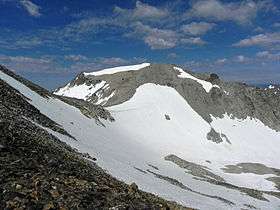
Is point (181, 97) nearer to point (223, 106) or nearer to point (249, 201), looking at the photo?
point (223, 106)

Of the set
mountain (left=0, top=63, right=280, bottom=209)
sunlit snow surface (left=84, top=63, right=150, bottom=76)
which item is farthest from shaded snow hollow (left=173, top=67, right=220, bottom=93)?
sunlit snow surface (left=84, top=63, right=150, bottom=76)

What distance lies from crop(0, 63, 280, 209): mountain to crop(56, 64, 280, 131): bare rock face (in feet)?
1.00

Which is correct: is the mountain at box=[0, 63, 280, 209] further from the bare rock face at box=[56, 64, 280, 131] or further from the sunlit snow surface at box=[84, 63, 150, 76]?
the sunlit snow surface at box=[84, 63, 150, 76]

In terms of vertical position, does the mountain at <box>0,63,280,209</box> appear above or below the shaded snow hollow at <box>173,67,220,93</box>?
below

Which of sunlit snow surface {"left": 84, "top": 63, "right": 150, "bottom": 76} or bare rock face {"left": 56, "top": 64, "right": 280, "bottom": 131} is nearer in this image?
bare rock face {"left": 56, "top": 64, "right": 280, "bottom": 131}

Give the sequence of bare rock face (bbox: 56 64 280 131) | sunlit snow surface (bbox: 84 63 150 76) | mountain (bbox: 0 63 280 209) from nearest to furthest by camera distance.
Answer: mountain (bbox: 0 63 280 209) < bare rock face (bbox: 56 64 280 131) < sunlit snow surface (bbox: 84 63 150 76)

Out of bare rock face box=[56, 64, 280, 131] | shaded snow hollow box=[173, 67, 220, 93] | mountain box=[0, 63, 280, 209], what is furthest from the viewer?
shaded snow hollow box=[173, 67, 220, 93]

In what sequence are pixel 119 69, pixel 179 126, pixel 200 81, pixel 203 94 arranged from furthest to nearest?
pixel 119 69 → pixel 200 81 → pixel 203 94 → pixel 179 126

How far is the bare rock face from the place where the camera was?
11706cm

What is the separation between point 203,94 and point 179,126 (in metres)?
21.4

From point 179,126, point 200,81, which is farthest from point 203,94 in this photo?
point 179,126

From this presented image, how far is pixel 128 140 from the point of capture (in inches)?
3125

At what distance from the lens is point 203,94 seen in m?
122

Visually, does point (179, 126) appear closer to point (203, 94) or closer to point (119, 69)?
point (203, 94)
